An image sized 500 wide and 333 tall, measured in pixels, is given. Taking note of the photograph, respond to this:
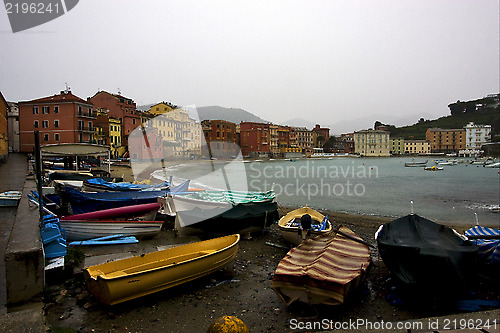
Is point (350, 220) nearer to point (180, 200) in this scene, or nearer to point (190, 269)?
point (180, 200)

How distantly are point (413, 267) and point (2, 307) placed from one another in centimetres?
702

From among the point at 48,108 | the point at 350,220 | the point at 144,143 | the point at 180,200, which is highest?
the point at 48,108

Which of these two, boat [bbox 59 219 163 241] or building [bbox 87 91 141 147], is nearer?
boat [bbox 59 219 163 241]

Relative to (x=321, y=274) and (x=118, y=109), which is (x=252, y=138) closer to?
(x=118, y=109)

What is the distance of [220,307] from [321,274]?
205 centimetres

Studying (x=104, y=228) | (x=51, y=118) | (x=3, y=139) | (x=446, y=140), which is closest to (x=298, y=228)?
(x=104, y=228)

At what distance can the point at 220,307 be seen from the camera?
5.88 metres

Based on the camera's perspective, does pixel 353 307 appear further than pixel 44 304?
Yes

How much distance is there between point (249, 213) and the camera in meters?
10.4

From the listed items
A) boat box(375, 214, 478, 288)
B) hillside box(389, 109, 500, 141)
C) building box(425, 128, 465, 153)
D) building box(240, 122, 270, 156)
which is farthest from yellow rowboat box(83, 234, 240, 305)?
hillside box(389, 109, 500, 141)

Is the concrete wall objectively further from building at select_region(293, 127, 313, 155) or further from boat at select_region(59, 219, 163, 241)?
building at select_region(293, 127, 313, 155)

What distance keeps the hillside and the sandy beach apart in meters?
179

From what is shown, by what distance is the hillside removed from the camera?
162 metres

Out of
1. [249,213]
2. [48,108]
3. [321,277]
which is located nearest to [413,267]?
[321,277]
